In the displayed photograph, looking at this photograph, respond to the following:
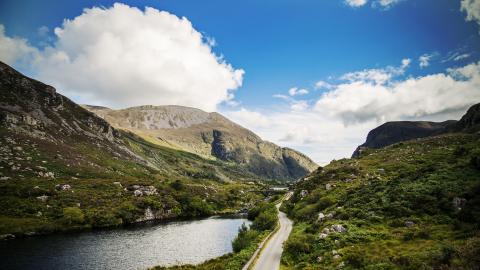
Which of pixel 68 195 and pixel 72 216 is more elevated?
pixel 68 195

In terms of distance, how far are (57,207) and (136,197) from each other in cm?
3864

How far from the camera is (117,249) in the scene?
80812 millimetres

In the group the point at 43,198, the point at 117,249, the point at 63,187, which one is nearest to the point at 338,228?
the point at 117,249

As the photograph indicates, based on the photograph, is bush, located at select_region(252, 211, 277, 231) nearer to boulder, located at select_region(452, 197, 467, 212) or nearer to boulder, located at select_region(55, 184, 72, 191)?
boulder, located at select_region(452, 197, 467, 212)

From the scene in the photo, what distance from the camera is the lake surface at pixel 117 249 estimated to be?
2638 inches

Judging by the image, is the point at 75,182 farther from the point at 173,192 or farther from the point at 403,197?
the point at 403,197

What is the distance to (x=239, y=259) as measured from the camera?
55.2m

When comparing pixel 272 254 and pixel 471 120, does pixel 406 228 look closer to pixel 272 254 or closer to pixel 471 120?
pixel 272 254

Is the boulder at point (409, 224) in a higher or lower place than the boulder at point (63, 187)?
lower

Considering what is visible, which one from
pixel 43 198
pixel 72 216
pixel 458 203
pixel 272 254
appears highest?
pixel 43 198

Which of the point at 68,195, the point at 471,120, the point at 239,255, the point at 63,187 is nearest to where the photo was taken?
the point at 239,255

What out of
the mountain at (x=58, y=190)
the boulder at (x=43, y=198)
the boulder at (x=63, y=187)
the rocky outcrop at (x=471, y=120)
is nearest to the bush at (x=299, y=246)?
the mountain at (x=58, y=190)

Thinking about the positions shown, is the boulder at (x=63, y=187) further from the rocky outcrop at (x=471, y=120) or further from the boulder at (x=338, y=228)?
the rocky outcrop at (x=471, y=120)

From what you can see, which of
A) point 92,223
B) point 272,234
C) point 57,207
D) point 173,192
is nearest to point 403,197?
point 272,234
